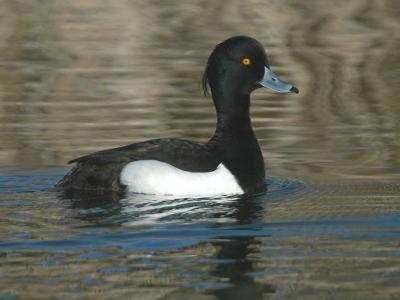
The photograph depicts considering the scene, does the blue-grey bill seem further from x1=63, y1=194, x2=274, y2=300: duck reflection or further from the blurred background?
x1=63, y1=194, x2=274, y2=300: duck reflection

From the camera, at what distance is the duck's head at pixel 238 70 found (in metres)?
10.4

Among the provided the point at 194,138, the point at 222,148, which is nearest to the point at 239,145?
the point at 222,148

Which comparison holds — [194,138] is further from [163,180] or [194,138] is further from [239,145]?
[163,180]

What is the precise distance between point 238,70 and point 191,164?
1.33 metres

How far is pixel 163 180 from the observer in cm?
948

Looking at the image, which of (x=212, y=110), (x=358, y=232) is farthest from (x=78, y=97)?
(x=358, y=232)

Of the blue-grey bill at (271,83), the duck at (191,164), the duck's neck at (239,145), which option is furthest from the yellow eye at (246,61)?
the duck's neck at (239,145)

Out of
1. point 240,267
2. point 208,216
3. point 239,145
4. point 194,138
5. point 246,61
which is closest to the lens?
point 240,267

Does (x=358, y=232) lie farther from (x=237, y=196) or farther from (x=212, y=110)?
(x=212, y=110)

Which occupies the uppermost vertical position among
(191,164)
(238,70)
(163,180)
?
(238,70)

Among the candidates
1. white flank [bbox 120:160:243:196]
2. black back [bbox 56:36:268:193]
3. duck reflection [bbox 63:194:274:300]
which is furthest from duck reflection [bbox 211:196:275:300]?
black back [bbox 56:36:268:193]

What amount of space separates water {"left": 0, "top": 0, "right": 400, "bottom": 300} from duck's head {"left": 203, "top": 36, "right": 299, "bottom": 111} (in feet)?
2.62

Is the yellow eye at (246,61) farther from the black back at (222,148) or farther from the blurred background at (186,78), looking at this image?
the blurred background at (186,78)

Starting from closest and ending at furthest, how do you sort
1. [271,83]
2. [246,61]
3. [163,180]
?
1. [163,180]
2. [246,61]
3. [271,83]
